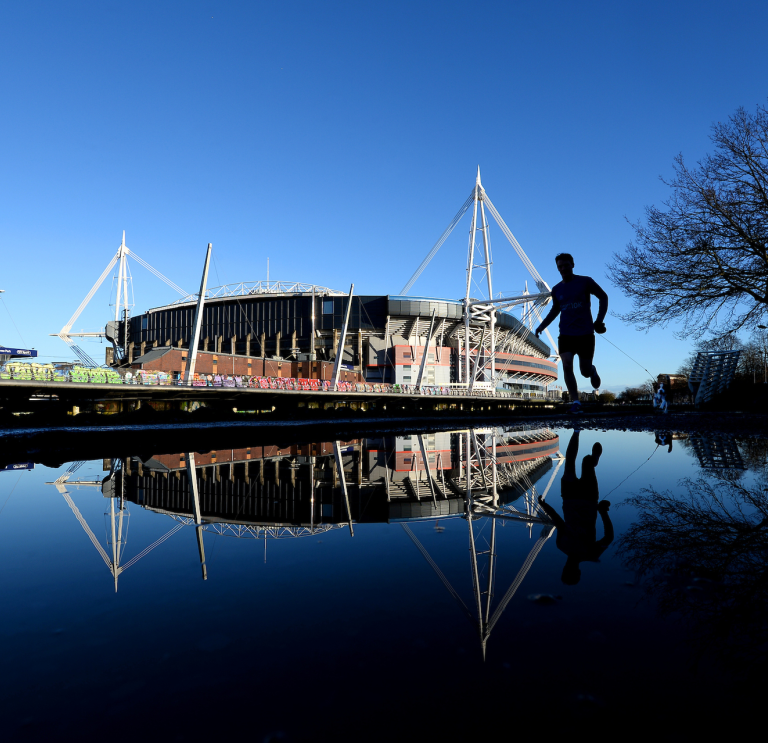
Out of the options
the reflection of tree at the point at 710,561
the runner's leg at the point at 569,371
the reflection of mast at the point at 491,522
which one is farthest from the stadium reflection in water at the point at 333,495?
the runner's leg at the point at 569,371

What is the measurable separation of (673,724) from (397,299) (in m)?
66.7

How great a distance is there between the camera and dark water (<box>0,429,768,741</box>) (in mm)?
1019

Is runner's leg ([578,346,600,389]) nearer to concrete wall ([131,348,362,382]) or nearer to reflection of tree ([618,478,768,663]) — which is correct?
reflection of tree ([618,478,768,663])

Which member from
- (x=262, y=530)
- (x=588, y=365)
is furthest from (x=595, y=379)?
A: (x=262, y=530)

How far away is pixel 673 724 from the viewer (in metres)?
0.93

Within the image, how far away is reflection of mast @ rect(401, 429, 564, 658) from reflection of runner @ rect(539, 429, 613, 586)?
9cm

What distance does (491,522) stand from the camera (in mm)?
2824

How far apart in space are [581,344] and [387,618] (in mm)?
4436

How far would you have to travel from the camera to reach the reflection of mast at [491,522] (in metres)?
1.61

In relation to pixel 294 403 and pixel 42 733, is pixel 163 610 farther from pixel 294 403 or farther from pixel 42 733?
pixel 294 403

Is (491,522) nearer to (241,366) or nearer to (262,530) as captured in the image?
(262,530)

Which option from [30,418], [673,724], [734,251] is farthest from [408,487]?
[30,418]

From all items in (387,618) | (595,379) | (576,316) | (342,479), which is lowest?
(342,479)

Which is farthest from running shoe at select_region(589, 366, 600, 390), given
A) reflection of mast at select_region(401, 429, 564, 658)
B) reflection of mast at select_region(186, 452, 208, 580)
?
reflection of mast at select_region(186, 452, 208, 580)
